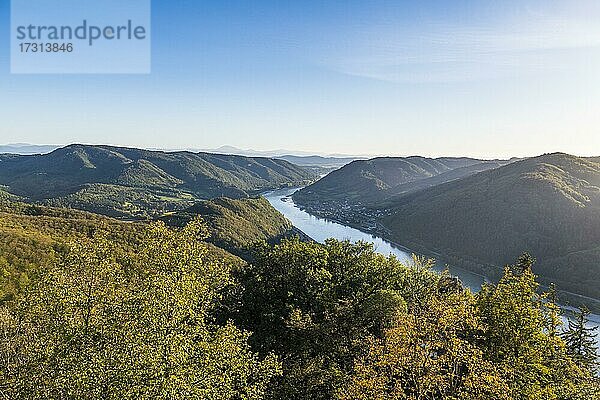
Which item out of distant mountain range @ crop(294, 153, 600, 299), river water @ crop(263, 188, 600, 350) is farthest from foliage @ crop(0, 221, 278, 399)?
distant mountain range @ crop(294, 153, 600, 299)

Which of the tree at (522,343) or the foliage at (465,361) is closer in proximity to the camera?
the foliage at (465,361)

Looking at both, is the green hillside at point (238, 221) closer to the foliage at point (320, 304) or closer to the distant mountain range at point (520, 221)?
the distant mountain range at point (520, 221)

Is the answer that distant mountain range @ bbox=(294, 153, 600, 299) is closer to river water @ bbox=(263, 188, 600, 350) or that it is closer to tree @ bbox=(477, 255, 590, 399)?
river water @ bbox=(263, 188, 600, 350)

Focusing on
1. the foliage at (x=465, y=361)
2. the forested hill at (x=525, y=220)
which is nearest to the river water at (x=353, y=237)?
the forested hill at (x=525, y=220)

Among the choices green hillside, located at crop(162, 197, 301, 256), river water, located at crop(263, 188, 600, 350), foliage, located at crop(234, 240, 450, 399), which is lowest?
river water, located at crop(263, 188, 600, 350)

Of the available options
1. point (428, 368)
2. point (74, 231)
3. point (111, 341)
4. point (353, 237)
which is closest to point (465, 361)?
point (428, 368)
